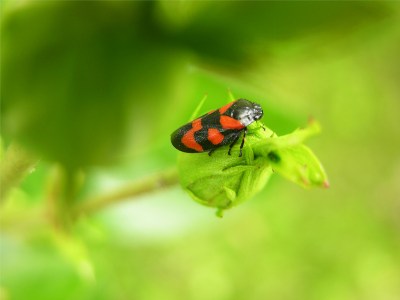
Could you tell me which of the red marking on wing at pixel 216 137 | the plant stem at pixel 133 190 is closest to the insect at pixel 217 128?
the red marking on wing at pixel 216 137

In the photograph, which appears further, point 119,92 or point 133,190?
point 133,190

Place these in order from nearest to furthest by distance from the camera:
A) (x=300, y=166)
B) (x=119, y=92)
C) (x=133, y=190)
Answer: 1. (x=300, y=166)
2. (x=119, y=92)
3. (x=133, y=190)

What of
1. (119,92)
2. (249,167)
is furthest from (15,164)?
(249,167)

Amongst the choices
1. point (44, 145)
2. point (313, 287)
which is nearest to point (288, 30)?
point (44, 145)

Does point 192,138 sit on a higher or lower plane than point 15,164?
higher

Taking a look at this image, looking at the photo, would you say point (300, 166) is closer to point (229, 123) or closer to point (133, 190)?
point (229, 123)

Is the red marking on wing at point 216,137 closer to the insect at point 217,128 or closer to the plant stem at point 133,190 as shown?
the insect at point 217,128
